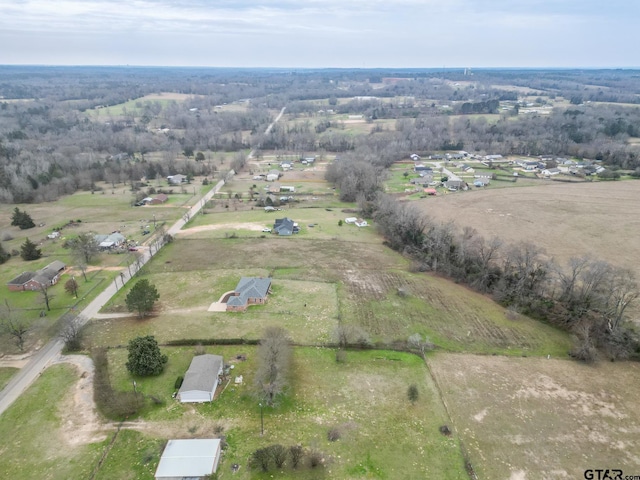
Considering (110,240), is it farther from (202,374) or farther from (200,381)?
(200,381)

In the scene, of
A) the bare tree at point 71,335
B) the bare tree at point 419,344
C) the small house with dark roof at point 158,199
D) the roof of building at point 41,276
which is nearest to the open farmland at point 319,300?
the bare tree at point 419,344

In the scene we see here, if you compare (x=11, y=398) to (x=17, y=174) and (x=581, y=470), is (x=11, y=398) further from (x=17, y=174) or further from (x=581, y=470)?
(x=17, y=174)

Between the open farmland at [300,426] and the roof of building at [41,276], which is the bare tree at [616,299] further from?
the roof of building at [41,276]

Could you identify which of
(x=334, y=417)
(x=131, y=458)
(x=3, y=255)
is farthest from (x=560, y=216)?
(x=3, y=255)

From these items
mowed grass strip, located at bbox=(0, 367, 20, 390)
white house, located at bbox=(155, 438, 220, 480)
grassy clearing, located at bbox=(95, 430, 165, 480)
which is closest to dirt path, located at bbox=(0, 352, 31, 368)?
mowed grass strip, located at bbox=(0, 367, 20, 390)

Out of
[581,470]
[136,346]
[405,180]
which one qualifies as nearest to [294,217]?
[405,180]

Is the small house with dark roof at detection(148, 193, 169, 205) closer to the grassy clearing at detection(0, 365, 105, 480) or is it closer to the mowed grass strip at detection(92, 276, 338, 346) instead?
the mowed grass strip at detection(92, 276, 338, 346)
